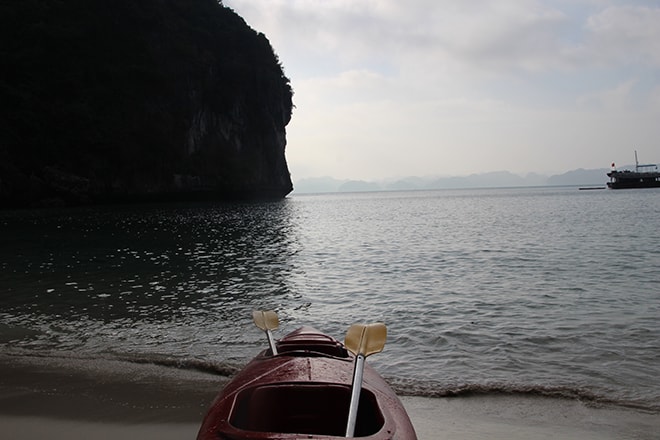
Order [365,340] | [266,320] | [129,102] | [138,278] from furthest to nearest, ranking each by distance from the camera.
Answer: [129,102]
[138,278]
[266,320]
[365,340]

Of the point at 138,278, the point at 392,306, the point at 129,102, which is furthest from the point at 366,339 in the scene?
the point at 129,102

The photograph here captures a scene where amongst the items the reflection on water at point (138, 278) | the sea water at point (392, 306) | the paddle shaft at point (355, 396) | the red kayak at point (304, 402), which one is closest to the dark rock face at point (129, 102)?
the reflection on water at point (138, 278)

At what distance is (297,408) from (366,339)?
92cm

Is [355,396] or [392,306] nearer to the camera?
[355,396]

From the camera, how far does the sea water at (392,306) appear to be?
6555 millimetres

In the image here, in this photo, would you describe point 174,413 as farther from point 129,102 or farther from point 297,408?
point 129,102

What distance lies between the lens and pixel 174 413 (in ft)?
16.0

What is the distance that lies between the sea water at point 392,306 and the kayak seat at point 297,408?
2.79 meters

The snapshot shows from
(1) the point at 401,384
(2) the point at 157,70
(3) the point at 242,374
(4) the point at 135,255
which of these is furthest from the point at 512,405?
(2) the point at 157,70

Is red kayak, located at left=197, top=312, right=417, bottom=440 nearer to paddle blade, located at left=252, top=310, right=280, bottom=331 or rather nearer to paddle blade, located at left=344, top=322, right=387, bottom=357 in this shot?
paddle blade, located at left=344, top=322, right=387, bottom=357

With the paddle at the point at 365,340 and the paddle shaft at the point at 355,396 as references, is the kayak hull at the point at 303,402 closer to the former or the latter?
the paddle shaft at the point at 355,396

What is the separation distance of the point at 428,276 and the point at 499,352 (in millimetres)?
7386

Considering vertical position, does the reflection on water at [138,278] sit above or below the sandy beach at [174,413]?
above

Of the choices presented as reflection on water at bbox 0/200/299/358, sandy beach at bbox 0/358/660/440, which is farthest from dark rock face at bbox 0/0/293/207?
sandy beach at bbox 0/358/660/440
